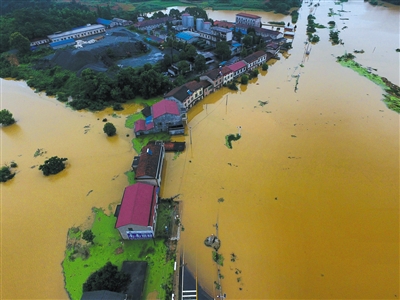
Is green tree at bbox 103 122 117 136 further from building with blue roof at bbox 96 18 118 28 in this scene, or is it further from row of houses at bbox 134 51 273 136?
building with blue roof at bbox 96 18 118 28

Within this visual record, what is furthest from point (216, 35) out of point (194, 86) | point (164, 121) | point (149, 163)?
point (149, 163)

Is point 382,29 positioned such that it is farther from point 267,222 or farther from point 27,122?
point 27,122

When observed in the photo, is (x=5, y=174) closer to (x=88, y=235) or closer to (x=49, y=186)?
(x=49, y=186)

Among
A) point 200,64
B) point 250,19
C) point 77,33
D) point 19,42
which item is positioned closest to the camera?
point 200,64

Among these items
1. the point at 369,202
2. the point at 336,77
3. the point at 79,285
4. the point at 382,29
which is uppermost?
the point at 382,29

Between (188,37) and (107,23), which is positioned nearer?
(188,37)

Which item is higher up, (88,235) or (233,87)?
(233,87)

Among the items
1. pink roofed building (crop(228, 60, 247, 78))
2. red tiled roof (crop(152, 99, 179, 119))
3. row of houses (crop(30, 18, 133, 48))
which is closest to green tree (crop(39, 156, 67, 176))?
red tiled roof (crop(152, 99, 179, 119))

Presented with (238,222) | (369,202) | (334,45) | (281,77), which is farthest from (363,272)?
(334,45)
